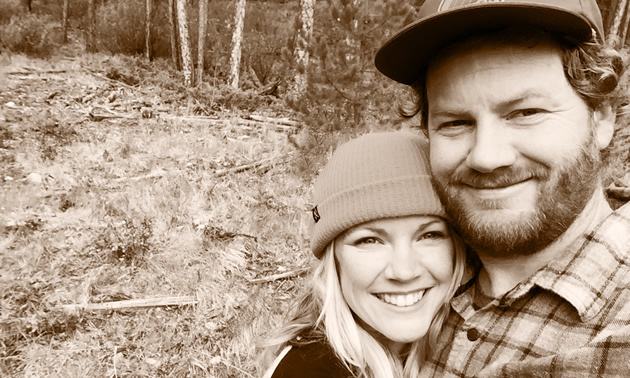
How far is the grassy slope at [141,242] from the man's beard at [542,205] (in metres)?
2.65

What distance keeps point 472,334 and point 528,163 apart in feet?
2.14

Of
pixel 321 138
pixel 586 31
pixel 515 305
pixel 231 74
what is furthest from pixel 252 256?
pixel 231 74

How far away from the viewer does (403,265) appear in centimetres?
205

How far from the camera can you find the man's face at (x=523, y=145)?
5.78ft

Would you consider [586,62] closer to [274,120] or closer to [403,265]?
[403,265]

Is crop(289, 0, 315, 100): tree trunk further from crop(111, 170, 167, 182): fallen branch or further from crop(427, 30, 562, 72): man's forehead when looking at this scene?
crop(427, 30, 562, 72): man's forehead

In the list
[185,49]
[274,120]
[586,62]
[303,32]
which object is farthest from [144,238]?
[185,49]

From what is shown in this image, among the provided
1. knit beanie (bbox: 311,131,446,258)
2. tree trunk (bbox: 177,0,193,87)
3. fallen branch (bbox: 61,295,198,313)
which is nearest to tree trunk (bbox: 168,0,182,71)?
tree trunk (bbox: 177,0,193,87)

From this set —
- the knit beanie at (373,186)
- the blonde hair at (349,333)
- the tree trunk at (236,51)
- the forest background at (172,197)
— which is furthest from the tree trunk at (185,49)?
the blonde hair at (349,333)

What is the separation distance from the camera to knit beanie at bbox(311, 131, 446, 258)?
2.09 metres

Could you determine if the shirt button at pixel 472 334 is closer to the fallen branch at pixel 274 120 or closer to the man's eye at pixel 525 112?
the man's eye at pixel 525 112

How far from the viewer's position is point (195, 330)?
4102mm

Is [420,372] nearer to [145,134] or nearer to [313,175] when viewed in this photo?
[313,175]

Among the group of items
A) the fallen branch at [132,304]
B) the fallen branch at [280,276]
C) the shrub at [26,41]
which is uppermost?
the shrub at [26,41]
